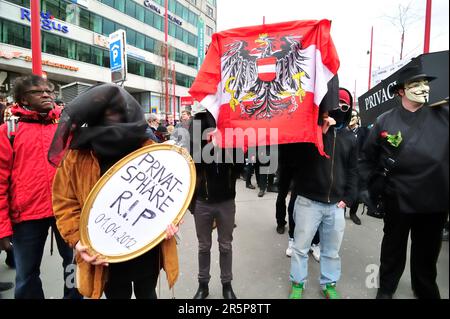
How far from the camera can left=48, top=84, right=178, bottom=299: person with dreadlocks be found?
4.33 feet

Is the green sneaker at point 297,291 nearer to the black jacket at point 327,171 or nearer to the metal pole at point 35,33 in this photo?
the black jacket at point 327,171

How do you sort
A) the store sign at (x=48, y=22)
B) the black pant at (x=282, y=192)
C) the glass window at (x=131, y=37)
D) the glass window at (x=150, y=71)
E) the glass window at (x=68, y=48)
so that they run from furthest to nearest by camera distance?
the glass window at (x=150, y=71)
the glass window at (x=131, y=37)
the glass window at (x=68, y=48)
the store sign at (x=48, y=22)
the black pant at (x=282, y=192)

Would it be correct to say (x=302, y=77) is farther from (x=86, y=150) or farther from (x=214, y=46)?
(x=86, y=150)

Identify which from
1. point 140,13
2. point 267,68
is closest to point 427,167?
point 267,68


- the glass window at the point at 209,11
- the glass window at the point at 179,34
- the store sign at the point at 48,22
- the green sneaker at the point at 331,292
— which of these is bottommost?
the green sneaker at the point at 331,292

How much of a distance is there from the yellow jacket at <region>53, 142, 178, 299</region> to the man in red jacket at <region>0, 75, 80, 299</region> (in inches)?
27.0

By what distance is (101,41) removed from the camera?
951 inches

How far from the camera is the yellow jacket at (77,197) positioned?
137 centimetres

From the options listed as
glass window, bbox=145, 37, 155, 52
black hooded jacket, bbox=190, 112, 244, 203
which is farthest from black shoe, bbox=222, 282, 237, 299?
glass window, bbox=145, 37, 155, 52

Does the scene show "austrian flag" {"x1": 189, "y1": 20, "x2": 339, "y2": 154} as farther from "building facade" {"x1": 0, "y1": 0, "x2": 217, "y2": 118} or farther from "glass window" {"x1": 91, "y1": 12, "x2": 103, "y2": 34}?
"glass window" {"x1": 91, "y1": 12, "x2": 103, "y2": 34}

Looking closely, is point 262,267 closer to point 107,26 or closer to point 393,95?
point 393,95

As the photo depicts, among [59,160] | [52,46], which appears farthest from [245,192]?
[52,46]

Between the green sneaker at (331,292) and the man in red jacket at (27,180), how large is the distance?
2.40 metres

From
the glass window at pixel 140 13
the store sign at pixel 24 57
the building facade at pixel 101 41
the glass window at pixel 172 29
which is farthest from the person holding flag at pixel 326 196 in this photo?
the glass window at pixel 172 29
